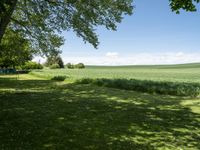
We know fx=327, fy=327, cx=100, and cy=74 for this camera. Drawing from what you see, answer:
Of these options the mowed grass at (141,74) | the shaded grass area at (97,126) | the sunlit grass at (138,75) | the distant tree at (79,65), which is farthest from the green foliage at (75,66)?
the shaded grass area at (97,126)

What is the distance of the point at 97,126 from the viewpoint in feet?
49.6

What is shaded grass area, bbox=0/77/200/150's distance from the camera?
39.6ft

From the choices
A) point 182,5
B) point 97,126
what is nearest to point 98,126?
point 97,126

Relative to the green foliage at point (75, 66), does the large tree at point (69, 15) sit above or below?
above

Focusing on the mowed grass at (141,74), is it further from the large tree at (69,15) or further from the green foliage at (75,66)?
the green foliage at (75,66)

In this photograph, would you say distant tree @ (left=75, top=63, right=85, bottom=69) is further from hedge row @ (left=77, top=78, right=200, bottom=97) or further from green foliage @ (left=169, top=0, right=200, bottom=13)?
green foliage @ (left=169, top=0, right=200, bottom=13)

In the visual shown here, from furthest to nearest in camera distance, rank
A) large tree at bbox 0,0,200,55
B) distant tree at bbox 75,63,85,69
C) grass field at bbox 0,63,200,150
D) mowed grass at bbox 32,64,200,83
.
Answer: distant tree at bbox 75,63,85,69 < mowed grass at bbox 32,64,200,83 < large tree at bbox 0,0,200,55 < grass field at bbox 0,63,200,150

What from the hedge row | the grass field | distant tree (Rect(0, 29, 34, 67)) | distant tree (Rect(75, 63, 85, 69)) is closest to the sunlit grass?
the hedge row

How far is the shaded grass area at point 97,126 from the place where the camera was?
12078 mm

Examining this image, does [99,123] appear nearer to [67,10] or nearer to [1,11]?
[1,11]

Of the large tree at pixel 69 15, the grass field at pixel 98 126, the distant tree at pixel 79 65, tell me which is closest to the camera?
the grass field at pixel 98 126

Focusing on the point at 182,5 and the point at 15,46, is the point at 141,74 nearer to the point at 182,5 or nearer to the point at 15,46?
the point at 15,46

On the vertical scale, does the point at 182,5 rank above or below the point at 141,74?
above

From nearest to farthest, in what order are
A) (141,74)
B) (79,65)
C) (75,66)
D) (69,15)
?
(69,15)
(141,74)
(79,65)
(75,66)
